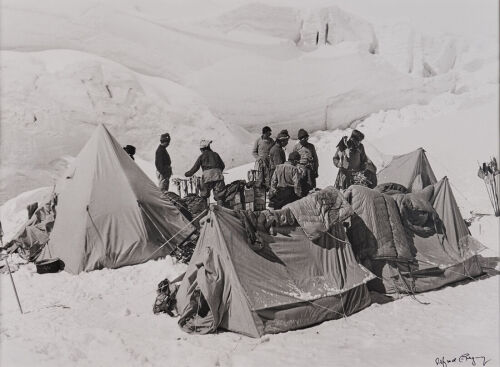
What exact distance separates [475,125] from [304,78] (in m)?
8.67

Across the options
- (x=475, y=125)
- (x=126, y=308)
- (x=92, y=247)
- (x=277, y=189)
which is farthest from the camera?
(x=475, y=125)

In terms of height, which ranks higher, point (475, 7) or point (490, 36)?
point (475, 7)

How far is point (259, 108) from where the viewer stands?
75.1 feet

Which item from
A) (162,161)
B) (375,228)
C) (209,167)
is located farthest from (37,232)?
(375,228)

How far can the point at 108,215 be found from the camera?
8086 mm

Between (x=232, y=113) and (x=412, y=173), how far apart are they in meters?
12.7

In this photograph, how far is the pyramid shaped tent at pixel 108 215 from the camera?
786 centimetres

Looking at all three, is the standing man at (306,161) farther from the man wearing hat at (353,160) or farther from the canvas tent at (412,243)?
the canvas tent at (412,243)

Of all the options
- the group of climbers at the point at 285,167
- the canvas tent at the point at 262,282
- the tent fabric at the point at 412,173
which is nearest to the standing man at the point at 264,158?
the group of climbers at the point at 285,167

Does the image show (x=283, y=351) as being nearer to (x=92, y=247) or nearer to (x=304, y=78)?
(x=92, y=247)

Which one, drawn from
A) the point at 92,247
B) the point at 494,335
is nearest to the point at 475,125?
the point at 494,335

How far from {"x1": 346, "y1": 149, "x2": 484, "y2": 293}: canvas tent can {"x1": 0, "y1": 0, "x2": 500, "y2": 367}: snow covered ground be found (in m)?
0.33
